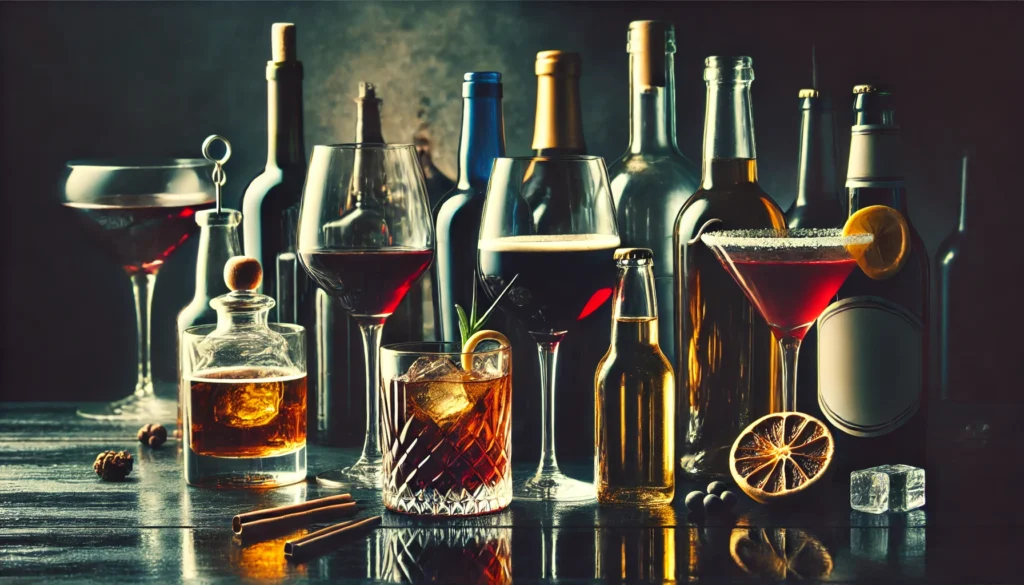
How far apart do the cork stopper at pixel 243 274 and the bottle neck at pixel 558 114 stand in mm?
345

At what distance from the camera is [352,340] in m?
1.45

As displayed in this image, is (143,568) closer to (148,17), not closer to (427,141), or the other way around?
(427,141)

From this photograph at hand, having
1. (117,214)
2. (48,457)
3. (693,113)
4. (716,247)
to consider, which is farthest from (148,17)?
(716,247)

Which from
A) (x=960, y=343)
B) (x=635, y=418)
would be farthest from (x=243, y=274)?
(x=960, y=343)

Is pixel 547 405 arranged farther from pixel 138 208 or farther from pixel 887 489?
pixel 138 208

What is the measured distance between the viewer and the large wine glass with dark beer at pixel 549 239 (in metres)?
1.15

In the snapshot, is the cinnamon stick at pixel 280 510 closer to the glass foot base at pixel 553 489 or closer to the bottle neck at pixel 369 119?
the glass foot base at pixel 553 489

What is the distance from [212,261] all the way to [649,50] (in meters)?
0.58

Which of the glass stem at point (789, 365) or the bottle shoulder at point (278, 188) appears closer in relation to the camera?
the glass stem at point (789, 365)

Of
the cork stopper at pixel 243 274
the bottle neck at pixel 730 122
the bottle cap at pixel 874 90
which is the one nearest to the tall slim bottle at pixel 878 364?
A: the bottle cap at pixel 874 90

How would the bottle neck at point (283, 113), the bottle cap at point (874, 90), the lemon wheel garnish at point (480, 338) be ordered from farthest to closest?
the bottle neck at point (283, 113)
the bottle cap at point (874, 90)
the lemon wheel garnish at point (480, 338)

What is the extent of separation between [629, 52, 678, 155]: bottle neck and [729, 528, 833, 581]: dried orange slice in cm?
53

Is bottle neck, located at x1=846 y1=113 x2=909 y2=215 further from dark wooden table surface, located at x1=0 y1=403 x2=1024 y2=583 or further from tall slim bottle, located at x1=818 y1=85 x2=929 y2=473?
dark wooden table surface, located at x1=0 y1=403 x2=1024 y2=583

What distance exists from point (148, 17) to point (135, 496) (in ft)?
2.79
